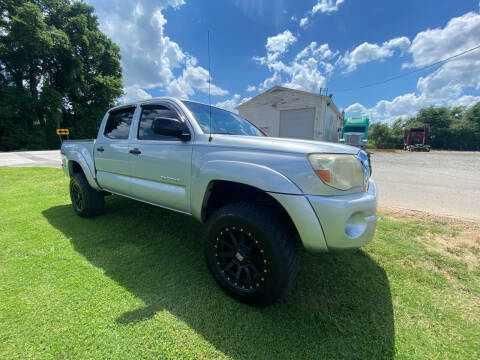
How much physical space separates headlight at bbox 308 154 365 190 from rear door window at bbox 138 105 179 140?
5.74 ft

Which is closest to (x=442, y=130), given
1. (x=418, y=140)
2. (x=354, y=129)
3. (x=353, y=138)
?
(x=418, y=140)

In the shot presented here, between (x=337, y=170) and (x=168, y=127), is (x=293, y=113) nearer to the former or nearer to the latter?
(x=168, y=127)

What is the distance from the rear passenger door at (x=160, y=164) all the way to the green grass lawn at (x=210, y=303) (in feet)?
2.50

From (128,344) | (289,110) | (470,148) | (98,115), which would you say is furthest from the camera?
(470,148)

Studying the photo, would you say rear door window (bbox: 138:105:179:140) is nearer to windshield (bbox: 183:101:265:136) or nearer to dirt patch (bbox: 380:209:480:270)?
windshield (bbox: 183:101:265:136)

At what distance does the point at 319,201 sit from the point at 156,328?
5.10 feet

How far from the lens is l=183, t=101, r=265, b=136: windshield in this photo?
2311 millimetres

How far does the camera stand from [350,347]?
143 cm

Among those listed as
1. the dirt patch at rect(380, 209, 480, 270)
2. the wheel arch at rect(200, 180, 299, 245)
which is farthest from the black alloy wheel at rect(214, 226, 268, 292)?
the dirt patch at rect(380, 209, 480, 270)

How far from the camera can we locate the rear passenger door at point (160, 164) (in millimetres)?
2129

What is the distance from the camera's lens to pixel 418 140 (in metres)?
29.0

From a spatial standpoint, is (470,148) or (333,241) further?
(470,148)

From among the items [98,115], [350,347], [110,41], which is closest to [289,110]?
[350,347]

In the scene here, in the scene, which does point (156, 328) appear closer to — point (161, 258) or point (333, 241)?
point (161, 258)
